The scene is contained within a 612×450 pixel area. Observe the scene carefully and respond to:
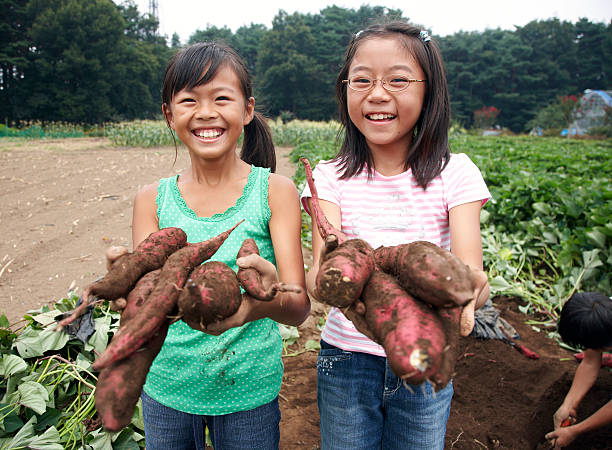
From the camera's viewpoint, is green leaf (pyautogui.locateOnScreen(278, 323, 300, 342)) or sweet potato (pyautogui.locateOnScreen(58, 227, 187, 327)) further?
green leaf (pyautogui.locateOnScreen(278, 323, 300, 342))

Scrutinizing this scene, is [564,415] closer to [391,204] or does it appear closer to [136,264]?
[391,204]

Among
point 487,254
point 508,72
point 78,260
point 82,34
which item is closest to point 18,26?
point 82,34

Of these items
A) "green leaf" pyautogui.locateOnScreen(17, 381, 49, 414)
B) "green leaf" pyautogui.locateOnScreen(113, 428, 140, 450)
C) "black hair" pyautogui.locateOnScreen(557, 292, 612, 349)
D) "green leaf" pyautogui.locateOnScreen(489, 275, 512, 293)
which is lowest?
"green leaf" pyautogui.locateOnScreen(489, 275, 512, 293)

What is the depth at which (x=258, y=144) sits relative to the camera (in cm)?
183

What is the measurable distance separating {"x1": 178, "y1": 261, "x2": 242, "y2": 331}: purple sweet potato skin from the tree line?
3363 cm

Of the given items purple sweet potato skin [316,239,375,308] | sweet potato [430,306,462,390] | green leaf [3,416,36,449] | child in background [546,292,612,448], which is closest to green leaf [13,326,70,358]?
green leaf [3,416,36,449]

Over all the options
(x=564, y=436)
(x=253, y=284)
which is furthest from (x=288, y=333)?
(x=253, y=284)

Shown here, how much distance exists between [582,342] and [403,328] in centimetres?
204

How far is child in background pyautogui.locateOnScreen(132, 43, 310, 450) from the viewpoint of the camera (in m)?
1.44

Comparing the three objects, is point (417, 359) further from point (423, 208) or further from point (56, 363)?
point (56, 363)

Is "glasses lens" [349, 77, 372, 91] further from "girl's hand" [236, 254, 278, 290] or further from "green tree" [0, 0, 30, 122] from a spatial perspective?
"green tree" [0, 0, 30, 122]

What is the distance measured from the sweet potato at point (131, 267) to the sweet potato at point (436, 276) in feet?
2.37

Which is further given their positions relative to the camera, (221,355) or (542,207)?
(542,207)

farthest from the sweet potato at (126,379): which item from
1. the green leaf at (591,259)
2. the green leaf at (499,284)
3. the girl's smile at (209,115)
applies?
the green leaf at (591,259)
